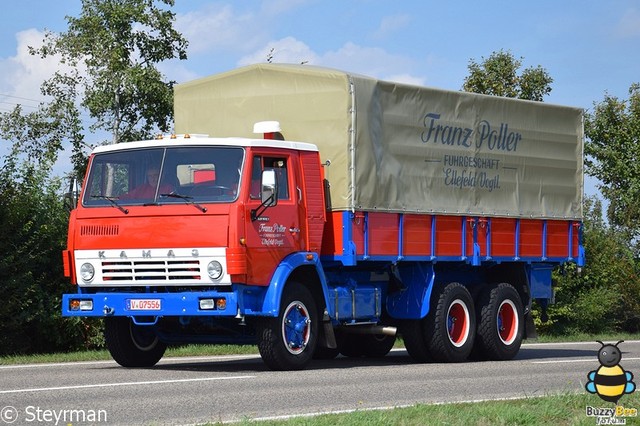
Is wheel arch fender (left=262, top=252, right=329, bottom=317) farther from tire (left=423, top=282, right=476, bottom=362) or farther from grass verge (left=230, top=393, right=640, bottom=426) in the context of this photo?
grass verge (left=230, top=393, right=640, bottom=426)

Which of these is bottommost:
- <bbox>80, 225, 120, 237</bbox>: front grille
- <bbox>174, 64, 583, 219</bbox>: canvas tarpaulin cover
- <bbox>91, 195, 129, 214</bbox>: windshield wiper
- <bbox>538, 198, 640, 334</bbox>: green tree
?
<bbox>538, 198, 640, 334</bbox>: green tree

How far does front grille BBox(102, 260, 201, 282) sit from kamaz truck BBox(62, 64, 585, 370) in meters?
0.02

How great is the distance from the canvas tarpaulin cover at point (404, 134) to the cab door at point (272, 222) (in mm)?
1012

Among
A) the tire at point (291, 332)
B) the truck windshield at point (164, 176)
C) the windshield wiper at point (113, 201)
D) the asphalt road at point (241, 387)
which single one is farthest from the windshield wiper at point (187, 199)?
the asphalt road at point (241, 387)

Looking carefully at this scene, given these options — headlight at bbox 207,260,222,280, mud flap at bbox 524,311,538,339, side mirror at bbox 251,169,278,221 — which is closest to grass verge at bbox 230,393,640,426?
headlight at bbox 207,260,222,280

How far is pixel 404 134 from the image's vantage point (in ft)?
61.1

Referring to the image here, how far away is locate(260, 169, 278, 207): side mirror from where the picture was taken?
15.8 meters

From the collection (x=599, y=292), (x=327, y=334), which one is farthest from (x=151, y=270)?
(x=599, y=292)

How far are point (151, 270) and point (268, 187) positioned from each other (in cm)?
173

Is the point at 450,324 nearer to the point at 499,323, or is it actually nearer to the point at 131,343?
the point at 499,323

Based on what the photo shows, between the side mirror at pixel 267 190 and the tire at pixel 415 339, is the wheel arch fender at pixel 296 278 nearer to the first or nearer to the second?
the side mirror at pixel 267 190

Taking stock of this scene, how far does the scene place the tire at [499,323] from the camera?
64.2ft

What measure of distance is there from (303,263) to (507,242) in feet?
16.7

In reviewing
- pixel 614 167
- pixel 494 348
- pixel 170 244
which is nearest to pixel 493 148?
pixel 494 348
